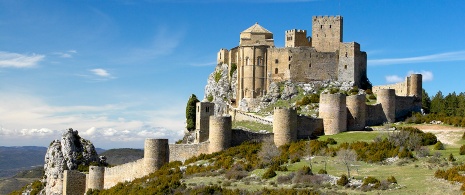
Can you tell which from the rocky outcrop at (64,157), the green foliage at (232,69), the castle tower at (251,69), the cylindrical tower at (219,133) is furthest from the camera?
the green foliage at (232,69)

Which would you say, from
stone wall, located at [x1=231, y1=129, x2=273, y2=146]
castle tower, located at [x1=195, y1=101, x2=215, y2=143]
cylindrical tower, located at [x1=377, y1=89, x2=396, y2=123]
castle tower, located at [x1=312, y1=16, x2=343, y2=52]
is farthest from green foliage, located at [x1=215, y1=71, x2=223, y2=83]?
stone wall, located at [x1=231, y1=129, x2=273, y2=146]

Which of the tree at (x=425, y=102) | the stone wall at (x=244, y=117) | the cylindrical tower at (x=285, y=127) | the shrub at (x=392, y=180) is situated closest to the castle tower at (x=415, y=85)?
the tree at (x=425, y=102)

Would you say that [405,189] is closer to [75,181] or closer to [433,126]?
[433,126]

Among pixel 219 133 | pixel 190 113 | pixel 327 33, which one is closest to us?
pixel 219 133

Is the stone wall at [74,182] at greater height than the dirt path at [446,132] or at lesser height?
lesser

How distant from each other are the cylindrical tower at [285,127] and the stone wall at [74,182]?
1509cm

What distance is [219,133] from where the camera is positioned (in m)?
44.5

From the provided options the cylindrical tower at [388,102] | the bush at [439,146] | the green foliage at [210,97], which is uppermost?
the green foliage at [210,97]

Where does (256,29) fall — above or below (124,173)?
above

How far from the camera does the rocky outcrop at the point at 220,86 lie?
214 feet

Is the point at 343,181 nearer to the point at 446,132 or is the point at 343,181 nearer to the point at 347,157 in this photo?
the point at 347,157

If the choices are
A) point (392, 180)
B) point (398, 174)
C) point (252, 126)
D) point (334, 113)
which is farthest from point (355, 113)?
point (392, 180)

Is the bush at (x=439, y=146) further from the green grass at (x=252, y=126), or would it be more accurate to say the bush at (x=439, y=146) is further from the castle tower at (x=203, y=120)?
the castle tower at (x=203, y=120)

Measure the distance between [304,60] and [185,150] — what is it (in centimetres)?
1936
